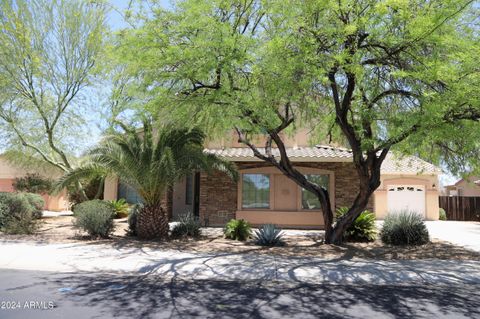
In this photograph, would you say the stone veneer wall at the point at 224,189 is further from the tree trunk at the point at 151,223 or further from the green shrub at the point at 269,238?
the green shrub at the point at 269,238

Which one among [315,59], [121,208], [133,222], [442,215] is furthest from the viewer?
[442,215]

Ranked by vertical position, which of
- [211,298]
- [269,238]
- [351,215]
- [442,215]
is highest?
[351,215]

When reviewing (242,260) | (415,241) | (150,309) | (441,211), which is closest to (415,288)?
(242,260)

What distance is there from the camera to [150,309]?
6250mm

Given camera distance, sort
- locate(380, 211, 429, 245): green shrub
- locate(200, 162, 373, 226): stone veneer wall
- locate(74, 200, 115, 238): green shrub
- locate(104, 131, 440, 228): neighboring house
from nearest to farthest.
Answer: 1. locate(74, 200, 115, 238): green shrub
2. locate(380, 211, 429, 245): green shrub
3. locate(104, 131, 440, 228): neighboring house
4. locate(200, 162, 373, 226): stone veneer wall

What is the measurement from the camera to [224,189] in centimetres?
1856

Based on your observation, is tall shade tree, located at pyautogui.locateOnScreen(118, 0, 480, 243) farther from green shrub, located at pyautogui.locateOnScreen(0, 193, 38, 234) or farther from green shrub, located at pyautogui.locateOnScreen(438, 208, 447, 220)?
green shrub, located at pyautogui.locateOnScreen(438, 208, 447, 220)

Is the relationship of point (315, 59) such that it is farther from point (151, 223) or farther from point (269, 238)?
point (151, 223)

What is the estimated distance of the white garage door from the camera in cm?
2519

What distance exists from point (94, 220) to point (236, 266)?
572cm

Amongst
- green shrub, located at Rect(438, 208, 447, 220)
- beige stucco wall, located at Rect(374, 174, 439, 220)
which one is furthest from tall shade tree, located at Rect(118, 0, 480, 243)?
green shrub, located at Rect(438, 208, 447, 220)

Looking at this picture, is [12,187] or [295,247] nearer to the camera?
[295,247]

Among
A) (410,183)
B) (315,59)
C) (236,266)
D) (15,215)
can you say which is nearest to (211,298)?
Result: (236,266)

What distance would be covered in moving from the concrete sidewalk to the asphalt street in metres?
0.44
